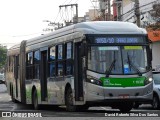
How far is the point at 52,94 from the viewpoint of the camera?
20.5 meters

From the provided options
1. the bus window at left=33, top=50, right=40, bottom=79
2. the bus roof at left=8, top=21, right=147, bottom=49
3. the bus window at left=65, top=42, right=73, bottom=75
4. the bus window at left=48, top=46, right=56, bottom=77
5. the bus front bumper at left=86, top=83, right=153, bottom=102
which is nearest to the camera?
the bus front bumper at left=86, top=83, right=153, bottom=102

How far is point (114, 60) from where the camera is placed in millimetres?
17109

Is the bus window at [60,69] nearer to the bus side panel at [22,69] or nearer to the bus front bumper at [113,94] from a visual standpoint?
the bus front bumper at [113,94]

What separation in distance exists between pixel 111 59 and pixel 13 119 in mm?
3863

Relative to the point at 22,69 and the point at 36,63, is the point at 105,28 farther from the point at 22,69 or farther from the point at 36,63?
the point at 22,69

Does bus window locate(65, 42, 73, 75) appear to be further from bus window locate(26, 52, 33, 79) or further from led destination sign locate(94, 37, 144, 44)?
bus window locate(26, 52, 33, 79)

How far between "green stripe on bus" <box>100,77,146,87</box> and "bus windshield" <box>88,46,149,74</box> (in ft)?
0.77

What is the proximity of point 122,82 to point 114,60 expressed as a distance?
756mm

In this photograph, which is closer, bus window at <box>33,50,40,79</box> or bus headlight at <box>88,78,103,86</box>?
bus headlight at <box>88,78,103,86</box>

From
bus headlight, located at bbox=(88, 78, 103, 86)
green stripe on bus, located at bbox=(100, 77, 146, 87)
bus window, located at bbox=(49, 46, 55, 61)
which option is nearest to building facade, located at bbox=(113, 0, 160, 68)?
bus window, located at bbox=(49, 46, 55, 61)

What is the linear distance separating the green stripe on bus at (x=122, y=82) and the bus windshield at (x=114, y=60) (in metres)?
0.24

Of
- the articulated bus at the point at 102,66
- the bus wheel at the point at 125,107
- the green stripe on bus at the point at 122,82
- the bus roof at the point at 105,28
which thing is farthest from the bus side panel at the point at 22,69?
the green stripe on bus at the point at 122,82

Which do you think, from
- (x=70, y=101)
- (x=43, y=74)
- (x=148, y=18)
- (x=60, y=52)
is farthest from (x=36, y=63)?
(x=148, y=18)

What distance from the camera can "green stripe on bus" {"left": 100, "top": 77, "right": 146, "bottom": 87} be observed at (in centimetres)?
1692
